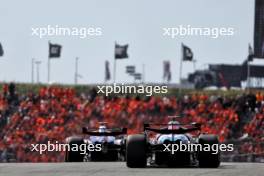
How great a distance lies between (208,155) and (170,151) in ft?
3.77

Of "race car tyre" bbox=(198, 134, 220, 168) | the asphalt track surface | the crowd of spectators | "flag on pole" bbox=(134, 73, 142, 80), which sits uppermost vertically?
"flag on pole" bbox=(134, 73, 142, 80)

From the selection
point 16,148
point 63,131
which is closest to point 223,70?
point 63,131

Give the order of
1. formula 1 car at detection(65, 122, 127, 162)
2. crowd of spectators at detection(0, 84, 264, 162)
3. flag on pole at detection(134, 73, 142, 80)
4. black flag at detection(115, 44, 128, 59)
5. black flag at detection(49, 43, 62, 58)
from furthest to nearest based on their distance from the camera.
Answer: black flag at detection(115, 44, 128, 59) → black flag at detection(49, 43, 62, 58) → flag on pole at detection(134, 73, 142, 80) → crowd of spectators at detection(0, 84, 264, 162) → formula 1 car at detection(65, 122, 127, 162)

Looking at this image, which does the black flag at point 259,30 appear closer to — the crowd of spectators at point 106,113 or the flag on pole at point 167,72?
the crowd of spectators at point 106,113

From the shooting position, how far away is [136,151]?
2214cm

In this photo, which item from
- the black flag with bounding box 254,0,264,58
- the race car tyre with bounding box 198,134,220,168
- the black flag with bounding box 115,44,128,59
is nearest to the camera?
the race car tyre with bounding box 198,134,220,168

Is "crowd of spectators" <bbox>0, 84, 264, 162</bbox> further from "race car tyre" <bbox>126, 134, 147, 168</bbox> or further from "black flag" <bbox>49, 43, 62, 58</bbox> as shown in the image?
"race car tyre" <bbox>126, 134, 147, 168</bbox>

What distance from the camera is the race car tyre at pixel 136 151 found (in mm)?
22119

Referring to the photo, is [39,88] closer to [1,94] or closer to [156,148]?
[1,94]

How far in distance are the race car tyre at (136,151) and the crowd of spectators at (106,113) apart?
1596cm

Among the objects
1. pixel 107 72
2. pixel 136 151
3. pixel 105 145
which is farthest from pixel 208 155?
pixel 107 72

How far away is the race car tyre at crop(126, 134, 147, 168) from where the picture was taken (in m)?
22.1

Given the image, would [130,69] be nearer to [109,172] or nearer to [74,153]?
[74,153]

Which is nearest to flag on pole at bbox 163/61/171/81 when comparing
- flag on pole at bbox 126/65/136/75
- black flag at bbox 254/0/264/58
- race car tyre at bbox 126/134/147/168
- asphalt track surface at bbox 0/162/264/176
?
flag on pole at bbox 126/65/136/75
